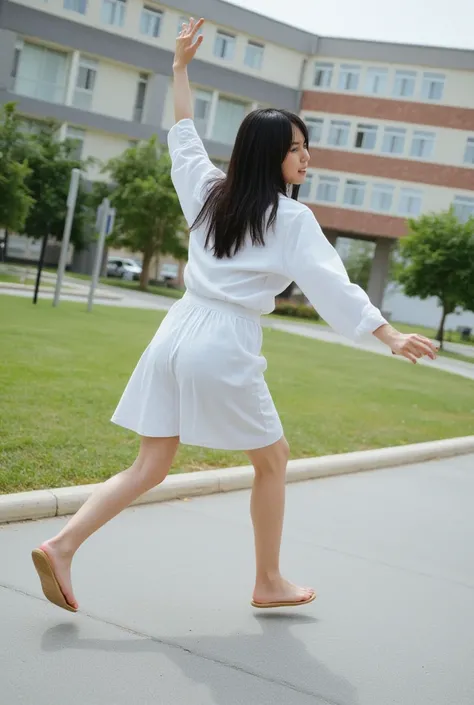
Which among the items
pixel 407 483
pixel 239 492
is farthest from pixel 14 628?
pixel 407 483

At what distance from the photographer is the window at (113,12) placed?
1800 inches

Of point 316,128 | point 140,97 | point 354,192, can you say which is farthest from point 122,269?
point 354,192

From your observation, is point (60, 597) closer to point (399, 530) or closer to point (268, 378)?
point (399, 530)

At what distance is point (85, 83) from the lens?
46.4 m

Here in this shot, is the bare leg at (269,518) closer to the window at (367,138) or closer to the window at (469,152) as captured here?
the window at (469,152)

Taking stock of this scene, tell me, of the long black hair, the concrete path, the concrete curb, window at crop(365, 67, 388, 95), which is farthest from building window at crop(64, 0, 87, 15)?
the long black hair

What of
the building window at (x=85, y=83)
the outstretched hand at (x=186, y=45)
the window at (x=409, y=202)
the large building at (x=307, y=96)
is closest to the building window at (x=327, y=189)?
Result: the large building at (x=307, y=96)

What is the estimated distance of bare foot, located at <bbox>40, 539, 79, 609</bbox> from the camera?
3498mm

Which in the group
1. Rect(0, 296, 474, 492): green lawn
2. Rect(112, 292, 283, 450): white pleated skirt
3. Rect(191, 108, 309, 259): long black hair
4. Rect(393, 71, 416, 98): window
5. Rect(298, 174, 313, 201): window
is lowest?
Rect(0, 296, 474, 492): green lawn

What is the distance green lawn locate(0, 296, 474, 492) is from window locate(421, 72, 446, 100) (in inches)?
1202

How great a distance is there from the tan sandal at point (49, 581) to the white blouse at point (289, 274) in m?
1.10

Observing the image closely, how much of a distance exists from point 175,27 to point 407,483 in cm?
4382

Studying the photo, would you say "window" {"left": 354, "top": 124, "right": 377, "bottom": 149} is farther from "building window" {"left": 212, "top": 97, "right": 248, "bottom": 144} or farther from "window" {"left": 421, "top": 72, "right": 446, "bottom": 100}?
"building window" {"left": 212, "top": 97, "right": 248, "bottom": 144}

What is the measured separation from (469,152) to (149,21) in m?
16.8
